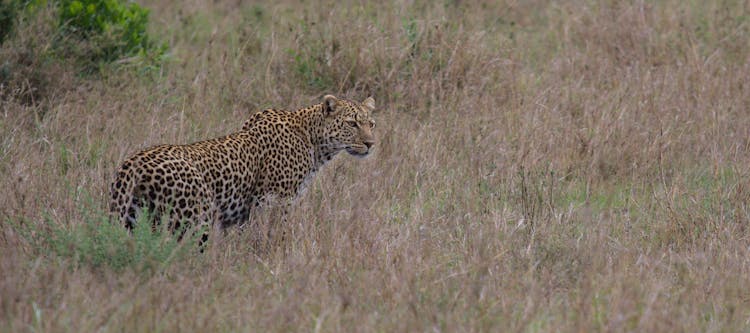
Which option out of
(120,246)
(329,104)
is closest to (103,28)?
(329,104)

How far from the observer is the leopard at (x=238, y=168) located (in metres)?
6.27

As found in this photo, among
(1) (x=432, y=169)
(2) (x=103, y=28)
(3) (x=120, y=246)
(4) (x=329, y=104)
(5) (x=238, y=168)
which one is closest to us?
(3) (x=120, y=246)

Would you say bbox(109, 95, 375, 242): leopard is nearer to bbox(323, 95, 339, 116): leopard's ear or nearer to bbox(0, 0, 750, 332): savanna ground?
bbox(323, 95, 339, 116): leopard's ear

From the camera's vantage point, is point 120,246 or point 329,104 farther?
point 329,104


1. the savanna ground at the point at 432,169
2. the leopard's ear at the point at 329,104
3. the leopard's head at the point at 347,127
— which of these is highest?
the leopard's ear at the point at 329,104

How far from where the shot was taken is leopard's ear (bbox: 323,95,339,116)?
24.9ft

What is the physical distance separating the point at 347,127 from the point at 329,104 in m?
0.20

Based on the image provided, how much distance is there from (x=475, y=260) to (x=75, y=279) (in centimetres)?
208

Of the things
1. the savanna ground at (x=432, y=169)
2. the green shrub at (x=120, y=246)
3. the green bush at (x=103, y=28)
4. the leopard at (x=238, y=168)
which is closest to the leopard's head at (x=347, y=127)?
the leopard at (x=238, y=168)

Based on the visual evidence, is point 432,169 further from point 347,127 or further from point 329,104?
point 329,104

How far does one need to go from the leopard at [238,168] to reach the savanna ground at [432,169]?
19 cm

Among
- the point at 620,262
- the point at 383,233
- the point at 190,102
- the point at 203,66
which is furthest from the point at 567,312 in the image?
the point at 203,66

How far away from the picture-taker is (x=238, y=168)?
6.97 metres

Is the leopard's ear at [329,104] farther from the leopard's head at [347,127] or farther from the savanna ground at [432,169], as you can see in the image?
A: the savanna ground at [432,169]
